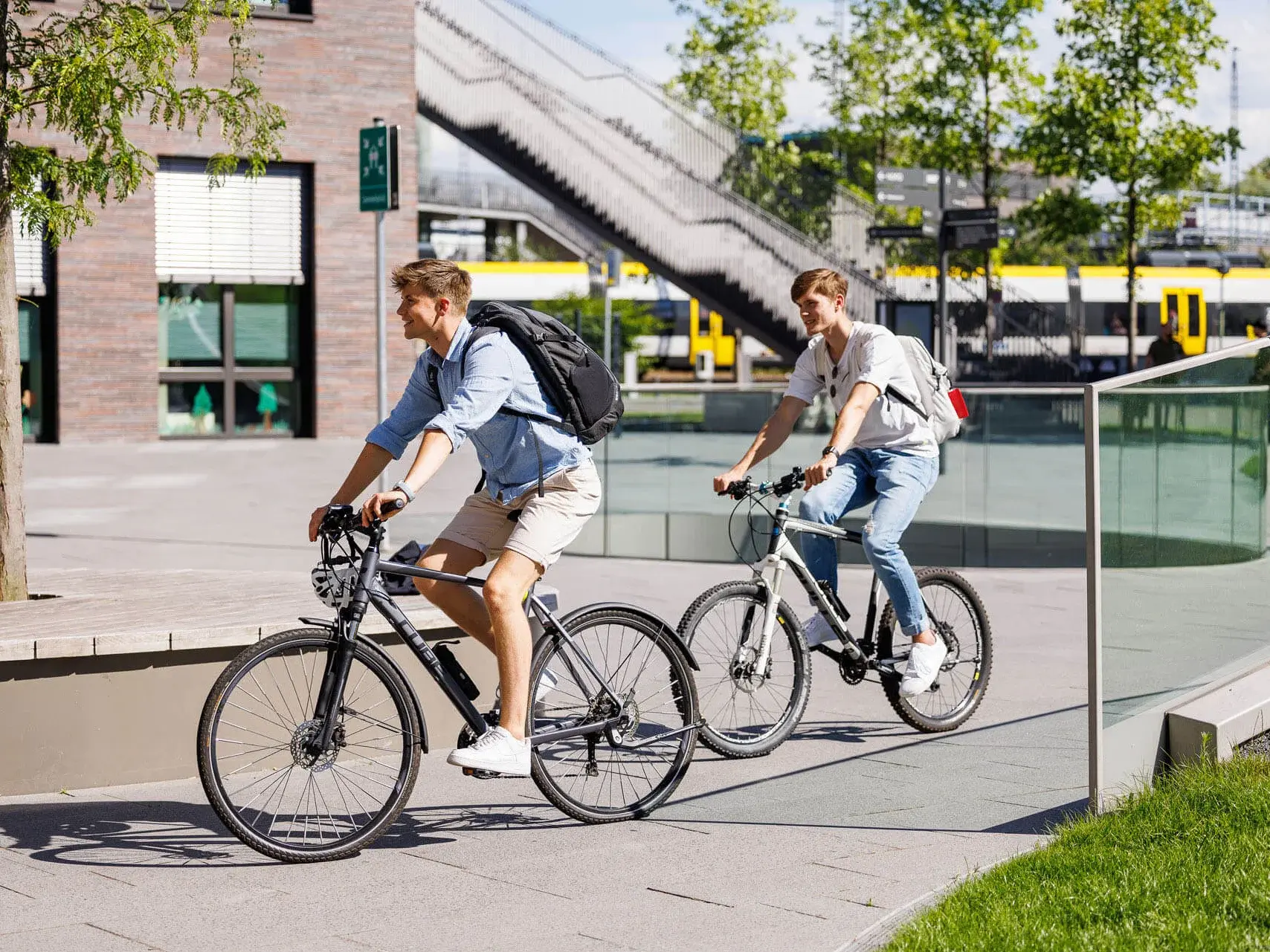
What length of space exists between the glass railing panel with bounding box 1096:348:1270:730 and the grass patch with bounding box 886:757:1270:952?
1.41 feet

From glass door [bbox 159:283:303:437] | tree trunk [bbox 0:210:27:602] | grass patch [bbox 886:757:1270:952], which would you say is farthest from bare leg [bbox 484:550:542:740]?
glass door [bbox 159:283:303:437]

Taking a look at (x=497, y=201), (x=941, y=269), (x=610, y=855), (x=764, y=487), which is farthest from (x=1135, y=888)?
(x=497, y=201)

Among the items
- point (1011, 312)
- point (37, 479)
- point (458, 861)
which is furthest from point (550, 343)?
point (1011, 312)

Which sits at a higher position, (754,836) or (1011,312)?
(1011,312)

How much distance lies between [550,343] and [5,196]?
10.1 ft

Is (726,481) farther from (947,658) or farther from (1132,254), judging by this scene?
(1132,254)

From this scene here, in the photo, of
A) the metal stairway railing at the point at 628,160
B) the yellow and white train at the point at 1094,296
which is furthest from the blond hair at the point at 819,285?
the yellow and white train at the point at 1094,296

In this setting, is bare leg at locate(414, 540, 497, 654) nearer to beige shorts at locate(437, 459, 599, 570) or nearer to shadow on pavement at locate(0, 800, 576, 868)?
beige shorts at locate(437, 459, 599, 570)

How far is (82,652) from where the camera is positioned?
18.0 ft

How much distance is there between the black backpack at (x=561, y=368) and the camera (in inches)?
202

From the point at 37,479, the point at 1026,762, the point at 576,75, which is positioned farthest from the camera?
the point at 576,75

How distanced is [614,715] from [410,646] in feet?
2.26

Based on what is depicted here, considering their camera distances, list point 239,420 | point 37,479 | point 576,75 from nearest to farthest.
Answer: point 37,479 < point 576,75 < point 239,420

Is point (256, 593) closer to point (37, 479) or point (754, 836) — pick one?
Result: point (754, 836)
